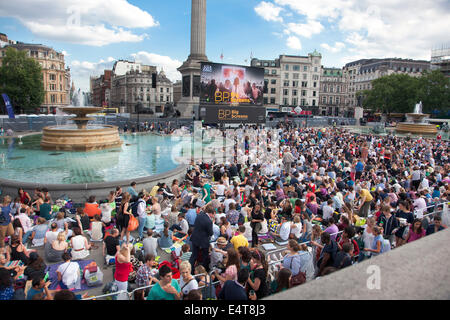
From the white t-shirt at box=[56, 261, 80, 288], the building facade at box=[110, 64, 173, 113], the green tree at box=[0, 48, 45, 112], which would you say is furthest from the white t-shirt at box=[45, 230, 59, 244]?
the building facade at box=[110, 64, 173, 113]

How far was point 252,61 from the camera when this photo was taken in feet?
269

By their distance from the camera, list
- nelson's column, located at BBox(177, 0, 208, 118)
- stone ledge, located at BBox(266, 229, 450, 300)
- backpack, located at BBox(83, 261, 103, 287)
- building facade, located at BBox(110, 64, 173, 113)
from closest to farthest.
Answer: stone ledge, located at BBox(266, 229, 450, 300) < backpack, located at BBox(83, 261, 103, 287) < nelson's column, located at BBox(177, 0, 208, 118) < building facade, located at BBox(110, 64, 173, 113)

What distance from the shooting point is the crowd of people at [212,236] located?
16.5 feet

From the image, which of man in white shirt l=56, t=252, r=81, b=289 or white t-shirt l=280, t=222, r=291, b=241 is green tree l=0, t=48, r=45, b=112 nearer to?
man in white shirt l=56, t=252, r=81, b=289

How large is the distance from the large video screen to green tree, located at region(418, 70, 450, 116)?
49290 mm

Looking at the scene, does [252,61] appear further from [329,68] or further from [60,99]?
[60,99]

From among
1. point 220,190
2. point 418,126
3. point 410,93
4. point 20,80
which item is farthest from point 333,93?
A: point 220,190

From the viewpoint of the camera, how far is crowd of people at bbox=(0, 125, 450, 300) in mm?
5039

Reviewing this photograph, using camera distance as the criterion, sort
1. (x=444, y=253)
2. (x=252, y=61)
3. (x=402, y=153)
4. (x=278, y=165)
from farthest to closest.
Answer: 1. (x=252, y=61)
2. (x=402, y=153)
3. (x=278, y=165)
4. (x=444, y=253)

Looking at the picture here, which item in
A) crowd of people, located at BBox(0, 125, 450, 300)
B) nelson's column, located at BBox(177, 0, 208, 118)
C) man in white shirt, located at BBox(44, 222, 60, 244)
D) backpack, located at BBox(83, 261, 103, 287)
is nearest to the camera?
crowd of people, located at BBox(0, 125, 450, 300)

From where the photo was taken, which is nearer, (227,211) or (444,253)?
(444,253)
